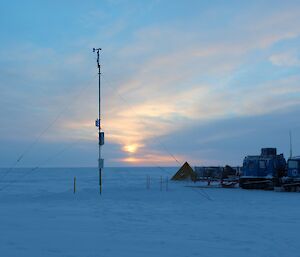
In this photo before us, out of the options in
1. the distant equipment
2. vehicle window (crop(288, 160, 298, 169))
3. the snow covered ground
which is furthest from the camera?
the distant equipment

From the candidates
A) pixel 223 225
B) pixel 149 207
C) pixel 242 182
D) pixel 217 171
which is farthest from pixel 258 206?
pixel 217 171

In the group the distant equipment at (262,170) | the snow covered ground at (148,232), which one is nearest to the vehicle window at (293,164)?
the distant equipment at (262,170)

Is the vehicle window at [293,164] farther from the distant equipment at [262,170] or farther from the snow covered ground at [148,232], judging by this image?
the snow covered ground at [148,232]

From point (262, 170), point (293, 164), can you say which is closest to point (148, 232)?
point (293, 164)

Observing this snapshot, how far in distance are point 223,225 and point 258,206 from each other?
22.7 feet

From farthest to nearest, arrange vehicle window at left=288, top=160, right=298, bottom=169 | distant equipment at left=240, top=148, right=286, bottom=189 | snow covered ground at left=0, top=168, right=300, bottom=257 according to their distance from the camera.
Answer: distant equipment at left=240, top=148, right=286, bottom=189
vehicle window at left=288, top=160, right=298, bottom=169
snow covered ground at left=0, top=168, right=300, bottom=257

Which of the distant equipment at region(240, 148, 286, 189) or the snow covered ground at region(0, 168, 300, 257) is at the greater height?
the distant equipment at region(240, 148, 286, 189)

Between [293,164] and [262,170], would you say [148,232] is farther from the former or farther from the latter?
[262,170]

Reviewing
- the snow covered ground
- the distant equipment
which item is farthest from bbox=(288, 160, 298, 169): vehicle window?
the snow covered ground

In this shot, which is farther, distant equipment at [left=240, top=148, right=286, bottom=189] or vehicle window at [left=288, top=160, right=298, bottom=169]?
distant equipment at [left=240, top=148, right=286, bottom=189]

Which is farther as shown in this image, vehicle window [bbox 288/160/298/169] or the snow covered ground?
vehicle window [bbox 288/160/298/169]

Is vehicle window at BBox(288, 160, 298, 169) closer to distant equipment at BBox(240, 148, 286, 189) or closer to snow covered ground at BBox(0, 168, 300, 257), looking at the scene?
distant equipment at BBox(240, 148, 286, 189)

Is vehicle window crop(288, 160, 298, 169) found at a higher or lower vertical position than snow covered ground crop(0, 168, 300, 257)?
higher

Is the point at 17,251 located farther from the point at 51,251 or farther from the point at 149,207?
the point at 149,207
